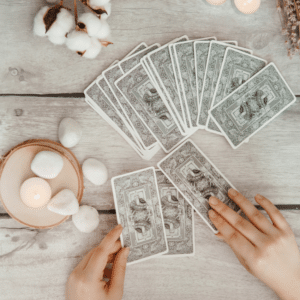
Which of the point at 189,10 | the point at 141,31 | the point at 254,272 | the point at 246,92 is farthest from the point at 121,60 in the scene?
the point at 254,272

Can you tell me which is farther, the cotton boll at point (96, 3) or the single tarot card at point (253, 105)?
the single tarot card at point (253, 105)

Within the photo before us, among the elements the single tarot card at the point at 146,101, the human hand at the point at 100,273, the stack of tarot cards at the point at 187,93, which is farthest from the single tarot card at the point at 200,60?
the human hand at the point at 100,273

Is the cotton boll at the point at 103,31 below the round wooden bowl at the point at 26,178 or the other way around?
the other way around

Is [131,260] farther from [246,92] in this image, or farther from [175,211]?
[246,92]

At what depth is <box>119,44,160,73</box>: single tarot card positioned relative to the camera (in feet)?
2.39

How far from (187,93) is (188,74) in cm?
5

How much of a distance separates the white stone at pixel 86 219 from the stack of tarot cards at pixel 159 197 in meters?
0.06

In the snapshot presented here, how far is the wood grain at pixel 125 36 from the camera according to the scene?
28.6 inches

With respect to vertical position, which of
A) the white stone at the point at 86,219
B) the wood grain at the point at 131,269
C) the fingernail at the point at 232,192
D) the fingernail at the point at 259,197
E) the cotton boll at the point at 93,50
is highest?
the cotton boll at the point at 93,50

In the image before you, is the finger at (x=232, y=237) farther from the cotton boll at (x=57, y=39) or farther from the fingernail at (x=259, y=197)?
the cotton boll at (x=57, y=39)

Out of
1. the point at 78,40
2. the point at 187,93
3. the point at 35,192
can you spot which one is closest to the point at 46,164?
the point at 35,192

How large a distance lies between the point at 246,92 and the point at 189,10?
26 cm

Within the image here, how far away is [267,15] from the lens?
0.75m

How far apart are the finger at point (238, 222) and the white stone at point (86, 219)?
0.98 ft
